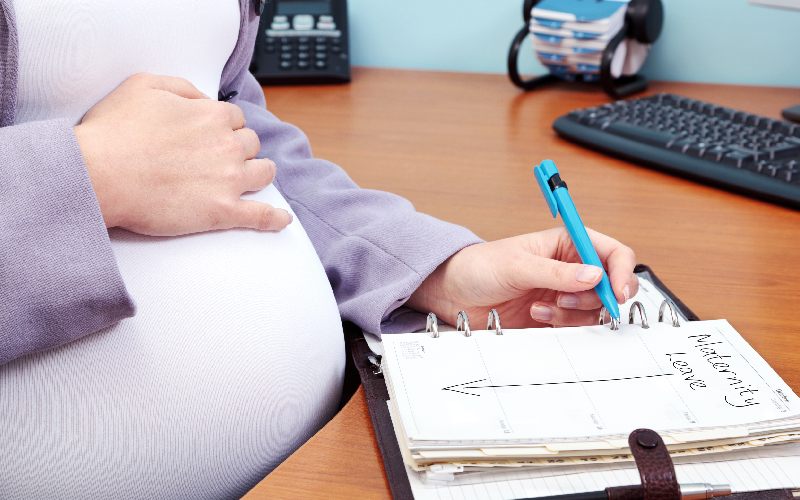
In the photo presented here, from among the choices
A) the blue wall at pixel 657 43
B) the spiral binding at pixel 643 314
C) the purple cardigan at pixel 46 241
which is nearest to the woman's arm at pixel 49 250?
the purple cardigan at pixel 46 241

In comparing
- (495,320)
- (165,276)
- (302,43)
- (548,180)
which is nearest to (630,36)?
(302,43)

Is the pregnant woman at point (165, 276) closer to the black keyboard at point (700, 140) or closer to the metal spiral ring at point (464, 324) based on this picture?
the metal spiral ring at point (464, 324)

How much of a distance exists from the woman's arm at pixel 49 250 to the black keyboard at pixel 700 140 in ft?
2.33

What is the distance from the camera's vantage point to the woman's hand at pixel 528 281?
599mm

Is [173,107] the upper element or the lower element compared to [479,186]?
upper

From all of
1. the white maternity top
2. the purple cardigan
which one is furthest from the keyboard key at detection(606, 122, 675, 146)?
the purple cardigan

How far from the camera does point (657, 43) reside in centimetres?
140

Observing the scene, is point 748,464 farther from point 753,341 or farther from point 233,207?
point 233,207

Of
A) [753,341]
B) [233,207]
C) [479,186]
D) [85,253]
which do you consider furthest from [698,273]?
[85,253]

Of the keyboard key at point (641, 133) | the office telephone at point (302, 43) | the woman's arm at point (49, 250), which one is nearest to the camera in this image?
the woman's arm at point (49, 250)

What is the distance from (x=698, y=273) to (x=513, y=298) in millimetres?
220

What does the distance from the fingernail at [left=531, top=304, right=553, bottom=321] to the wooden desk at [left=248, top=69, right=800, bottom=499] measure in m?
0.15

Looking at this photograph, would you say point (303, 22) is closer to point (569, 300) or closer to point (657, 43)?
point (657, 43)

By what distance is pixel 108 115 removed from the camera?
0.54 metres
